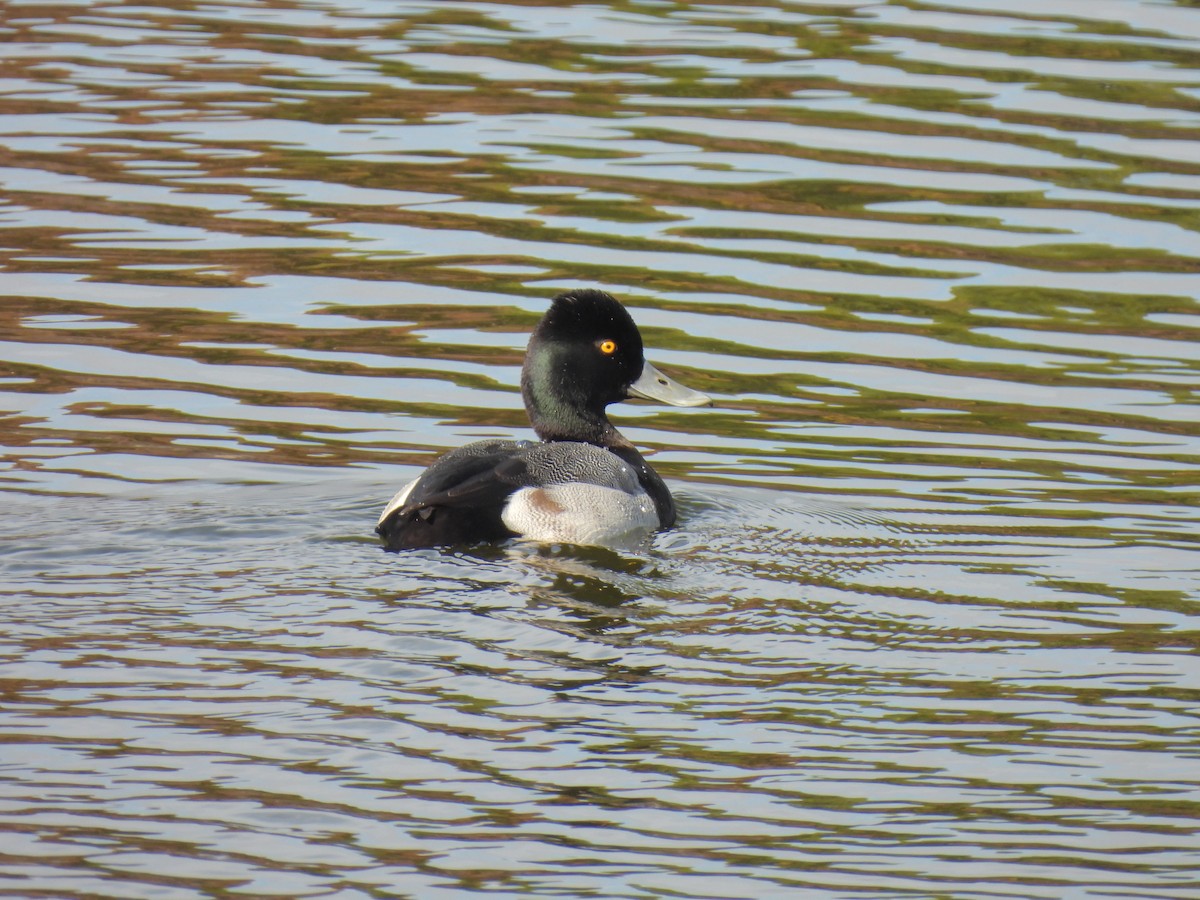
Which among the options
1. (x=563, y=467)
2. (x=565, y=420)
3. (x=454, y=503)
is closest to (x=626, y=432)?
(x=565, y=420)

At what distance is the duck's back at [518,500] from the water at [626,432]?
130 millimetres

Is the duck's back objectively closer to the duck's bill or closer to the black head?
the black head

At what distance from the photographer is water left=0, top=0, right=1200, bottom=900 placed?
5676 millimetres

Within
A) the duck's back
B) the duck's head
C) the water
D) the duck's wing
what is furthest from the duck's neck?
the duck's wing

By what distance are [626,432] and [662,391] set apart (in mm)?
868

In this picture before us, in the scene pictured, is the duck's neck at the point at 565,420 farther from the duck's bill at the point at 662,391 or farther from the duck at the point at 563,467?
the duck's bill at the point at 662,391

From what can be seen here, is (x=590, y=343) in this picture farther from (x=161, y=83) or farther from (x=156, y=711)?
(x=161, y=83)

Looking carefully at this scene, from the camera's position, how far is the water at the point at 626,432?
5.68 metres

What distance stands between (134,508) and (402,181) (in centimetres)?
516

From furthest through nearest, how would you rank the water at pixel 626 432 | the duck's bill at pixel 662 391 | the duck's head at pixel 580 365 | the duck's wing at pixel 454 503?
the duck's bill at pixel 662 391 < the duck's head at pixel 580 365 < the duck's wing at pixel 454 503 < the water at pixel 626 432

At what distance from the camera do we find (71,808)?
18.2 feet

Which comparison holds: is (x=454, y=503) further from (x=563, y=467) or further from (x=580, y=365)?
(x=580, y=365)

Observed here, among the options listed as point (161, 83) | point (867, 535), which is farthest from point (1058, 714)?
point (161, 83)

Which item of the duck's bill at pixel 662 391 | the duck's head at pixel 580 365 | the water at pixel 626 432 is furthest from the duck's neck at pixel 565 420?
the water at pixel 626 432
